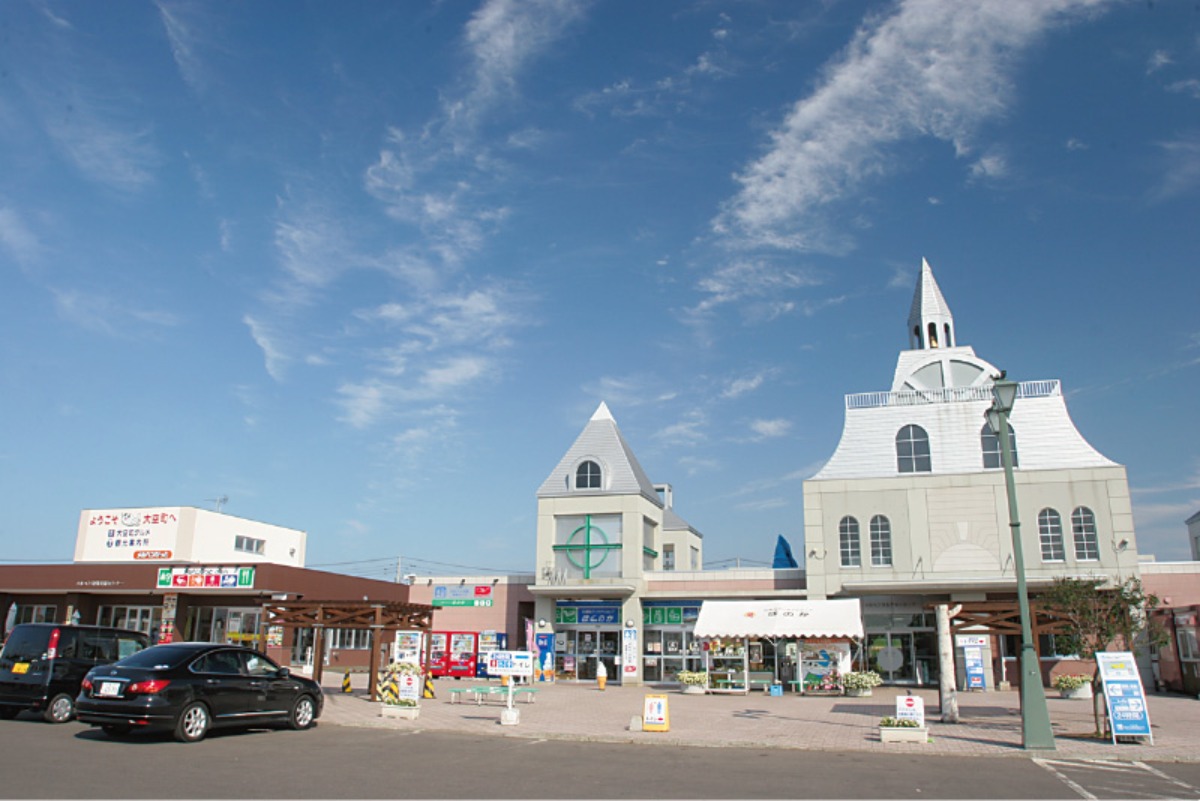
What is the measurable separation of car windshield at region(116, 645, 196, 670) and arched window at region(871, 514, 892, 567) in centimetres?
2397

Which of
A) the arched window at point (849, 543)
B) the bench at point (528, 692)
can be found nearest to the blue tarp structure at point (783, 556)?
the arched window at point (849, 543)

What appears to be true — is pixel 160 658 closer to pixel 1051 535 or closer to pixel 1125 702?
pixel 1125 702

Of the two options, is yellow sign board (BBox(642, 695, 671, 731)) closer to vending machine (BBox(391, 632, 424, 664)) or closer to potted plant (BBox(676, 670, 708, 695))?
vending machine (BBox(391, 632, 424, 664))

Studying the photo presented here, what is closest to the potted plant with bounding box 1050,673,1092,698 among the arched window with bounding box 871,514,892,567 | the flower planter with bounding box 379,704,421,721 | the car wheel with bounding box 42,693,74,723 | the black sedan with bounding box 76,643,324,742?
the arched window with bounding box 871,514,892,567

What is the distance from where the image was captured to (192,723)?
12734 millimetres

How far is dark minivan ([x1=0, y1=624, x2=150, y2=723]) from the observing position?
578 inches

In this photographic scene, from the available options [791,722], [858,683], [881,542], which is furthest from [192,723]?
[881,542]

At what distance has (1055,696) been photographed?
26.3m

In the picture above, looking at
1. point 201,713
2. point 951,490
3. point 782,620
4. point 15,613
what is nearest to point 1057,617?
point 782,620

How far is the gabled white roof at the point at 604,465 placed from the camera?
35.0 m

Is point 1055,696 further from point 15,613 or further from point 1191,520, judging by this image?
point 15,613

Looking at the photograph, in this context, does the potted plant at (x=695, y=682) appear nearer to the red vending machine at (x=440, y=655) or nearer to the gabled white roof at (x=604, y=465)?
the gabled white roof at (x=604, y=465)

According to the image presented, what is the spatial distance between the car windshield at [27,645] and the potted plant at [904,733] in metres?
14.1

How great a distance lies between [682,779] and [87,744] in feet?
26.3
